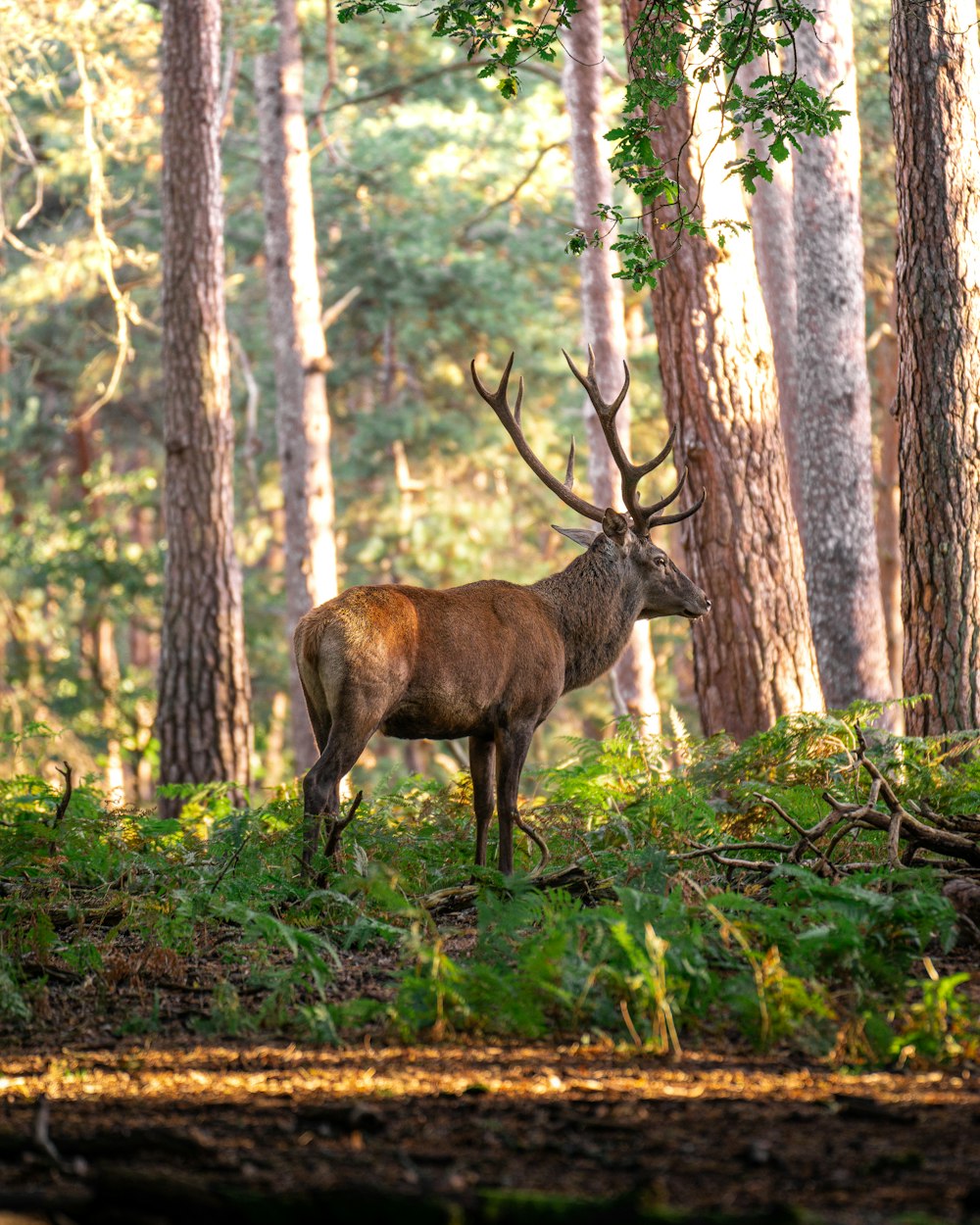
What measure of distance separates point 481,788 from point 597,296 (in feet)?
30.4

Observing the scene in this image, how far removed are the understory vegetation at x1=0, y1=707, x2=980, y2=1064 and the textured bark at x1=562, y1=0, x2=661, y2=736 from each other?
763cm

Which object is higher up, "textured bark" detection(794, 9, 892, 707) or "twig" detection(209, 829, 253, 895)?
"textured bark" detection(794, 9, 892, 707)

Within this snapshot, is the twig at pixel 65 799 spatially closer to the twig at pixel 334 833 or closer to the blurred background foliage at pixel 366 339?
the twig at pixel 334 833

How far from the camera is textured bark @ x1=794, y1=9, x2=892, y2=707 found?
45.3 feet

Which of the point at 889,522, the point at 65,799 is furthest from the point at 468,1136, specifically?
the point at 889,522

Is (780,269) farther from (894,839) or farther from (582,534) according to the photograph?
(894,839)

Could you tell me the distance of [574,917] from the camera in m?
4.67

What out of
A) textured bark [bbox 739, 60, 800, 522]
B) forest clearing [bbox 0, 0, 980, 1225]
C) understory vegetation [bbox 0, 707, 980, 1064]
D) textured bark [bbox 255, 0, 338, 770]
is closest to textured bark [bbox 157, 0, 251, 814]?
forest clearing [bbox 0, 0, 980, 1225]

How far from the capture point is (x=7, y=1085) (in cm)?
400

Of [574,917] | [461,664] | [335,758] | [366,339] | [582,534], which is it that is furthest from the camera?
[366,339]

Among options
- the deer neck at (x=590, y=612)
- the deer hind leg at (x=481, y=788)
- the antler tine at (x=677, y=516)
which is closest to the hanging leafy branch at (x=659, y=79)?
the antler tine at (x=677, y=516)

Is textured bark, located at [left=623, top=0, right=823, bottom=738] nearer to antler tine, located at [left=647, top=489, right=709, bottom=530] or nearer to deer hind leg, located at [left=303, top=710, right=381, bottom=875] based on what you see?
antler tine, located at [left=647, top=489, right=709, bottom=530]

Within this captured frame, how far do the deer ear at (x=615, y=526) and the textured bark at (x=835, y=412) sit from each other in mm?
5410

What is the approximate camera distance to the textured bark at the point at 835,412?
13805 millimetres
